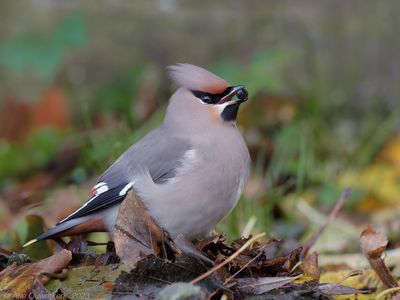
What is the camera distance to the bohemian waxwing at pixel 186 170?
11.8 feet

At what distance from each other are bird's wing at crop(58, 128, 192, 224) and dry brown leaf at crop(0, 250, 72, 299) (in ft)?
1.85

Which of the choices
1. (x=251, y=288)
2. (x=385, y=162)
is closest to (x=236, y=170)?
(x=251, y=288)

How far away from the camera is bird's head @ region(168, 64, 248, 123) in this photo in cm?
377

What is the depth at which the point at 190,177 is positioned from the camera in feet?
12.0

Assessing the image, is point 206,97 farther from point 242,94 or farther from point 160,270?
point 160,270

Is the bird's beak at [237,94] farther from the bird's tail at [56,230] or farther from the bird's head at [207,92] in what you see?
the bird's tail at [56,230]

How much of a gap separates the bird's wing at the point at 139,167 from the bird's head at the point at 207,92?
0.58 feet

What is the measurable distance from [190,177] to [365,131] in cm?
293

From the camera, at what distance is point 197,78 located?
380 centimetres

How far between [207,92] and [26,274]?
3.98ft

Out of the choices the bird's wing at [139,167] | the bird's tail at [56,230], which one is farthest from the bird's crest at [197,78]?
the bird's tail at [56,230]

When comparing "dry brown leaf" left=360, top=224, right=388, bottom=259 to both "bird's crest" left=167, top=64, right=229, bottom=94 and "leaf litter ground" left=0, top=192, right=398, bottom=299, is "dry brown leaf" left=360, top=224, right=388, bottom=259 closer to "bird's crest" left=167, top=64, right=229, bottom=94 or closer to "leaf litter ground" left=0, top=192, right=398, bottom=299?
"leaf litter ground" left=0, top=192, right=398, bottom=299

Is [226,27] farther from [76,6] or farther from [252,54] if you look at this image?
[76,6]

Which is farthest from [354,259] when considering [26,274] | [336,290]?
[26,274]
